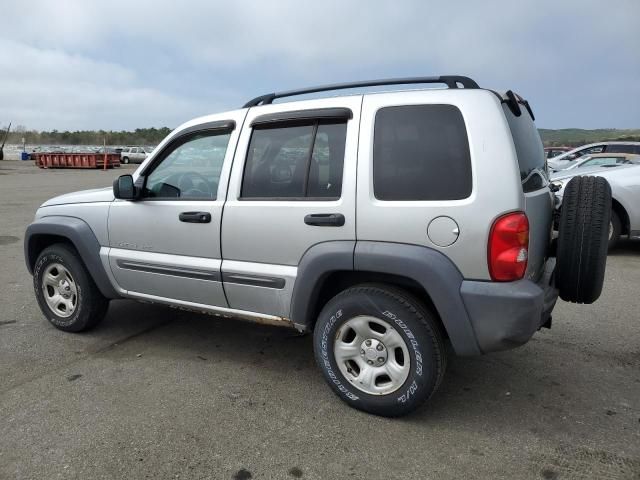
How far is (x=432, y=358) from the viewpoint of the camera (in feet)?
9.21

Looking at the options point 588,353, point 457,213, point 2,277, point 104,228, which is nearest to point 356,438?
point 457,213

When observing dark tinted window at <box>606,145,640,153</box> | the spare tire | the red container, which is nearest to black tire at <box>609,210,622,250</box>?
the spare tire

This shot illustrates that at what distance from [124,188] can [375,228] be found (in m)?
1.94

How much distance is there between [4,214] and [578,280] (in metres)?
11.9

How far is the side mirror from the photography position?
3730 mm

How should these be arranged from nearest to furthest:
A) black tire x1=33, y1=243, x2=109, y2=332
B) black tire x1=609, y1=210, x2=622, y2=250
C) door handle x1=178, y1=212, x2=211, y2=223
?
door handle x1=178, y1=212, x2=211, y2=223, black tire x1=33, y1=243, x2=109, y2=332, black tire x1=609, y1=210, x2=622, y2=250

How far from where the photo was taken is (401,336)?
2869mm

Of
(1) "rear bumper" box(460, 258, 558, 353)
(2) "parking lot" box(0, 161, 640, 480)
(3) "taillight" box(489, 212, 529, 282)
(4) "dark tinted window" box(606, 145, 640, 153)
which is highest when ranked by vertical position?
(4) "dark tinted window" box(606, 145, 640, 153)

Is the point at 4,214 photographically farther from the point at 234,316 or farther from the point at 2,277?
the point at 234,316

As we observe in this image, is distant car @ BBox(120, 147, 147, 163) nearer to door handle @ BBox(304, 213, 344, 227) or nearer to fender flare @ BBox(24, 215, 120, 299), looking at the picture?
fender flare @ BBox(24, 215, 120, 299)

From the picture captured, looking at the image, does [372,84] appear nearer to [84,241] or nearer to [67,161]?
[84,241]

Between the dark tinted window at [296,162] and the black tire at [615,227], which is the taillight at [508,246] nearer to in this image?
the dark tinted window at [296,162]

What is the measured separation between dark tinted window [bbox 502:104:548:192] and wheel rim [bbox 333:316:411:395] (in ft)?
3.57

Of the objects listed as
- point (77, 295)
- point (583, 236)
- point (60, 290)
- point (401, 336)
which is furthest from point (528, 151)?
point (60, 290)
